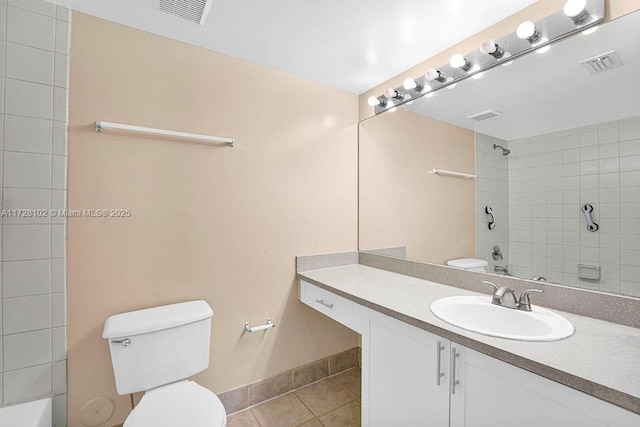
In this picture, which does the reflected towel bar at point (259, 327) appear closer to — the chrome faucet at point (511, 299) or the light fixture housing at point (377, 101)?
the chrome faucet at point (511, 299)

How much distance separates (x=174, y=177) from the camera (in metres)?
1.58

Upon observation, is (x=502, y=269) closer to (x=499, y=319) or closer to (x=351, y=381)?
(x=499, y=319)

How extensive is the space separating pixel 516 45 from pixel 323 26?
3.10ft

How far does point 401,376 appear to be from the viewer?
121cm

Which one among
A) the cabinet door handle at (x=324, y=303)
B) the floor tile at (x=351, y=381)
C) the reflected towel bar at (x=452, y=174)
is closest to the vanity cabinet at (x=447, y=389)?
the cabinet door handle at (x=324, y=303)

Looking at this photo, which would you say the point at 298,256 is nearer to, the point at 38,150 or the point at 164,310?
the point at 164,310

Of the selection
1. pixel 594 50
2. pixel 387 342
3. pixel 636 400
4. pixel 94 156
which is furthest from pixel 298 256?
pixel 594 50

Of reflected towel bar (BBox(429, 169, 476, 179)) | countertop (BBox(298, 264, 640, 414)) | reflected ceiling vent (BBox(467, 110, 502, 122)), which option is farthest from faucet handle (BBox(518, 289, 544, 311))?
reflected ceiling vent (BBox(467, 110, 502, 122))

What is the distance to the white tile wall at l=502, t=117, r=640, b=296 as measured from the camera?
3.54ft

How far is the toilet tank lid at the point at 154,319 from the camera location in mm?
1268

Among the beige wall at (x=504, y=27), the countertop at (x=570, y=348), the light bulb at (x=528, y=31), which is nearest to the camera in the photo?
the countertop at (x=570, y=348)

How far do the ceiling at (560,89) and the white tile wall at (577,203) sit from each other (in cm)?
7

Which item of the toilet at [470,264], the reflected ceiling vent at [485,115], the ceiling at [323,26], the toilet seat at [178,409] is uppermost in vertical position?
the ceiling at [323,26]

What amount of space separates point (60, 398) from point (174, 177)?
1160 millimetres
